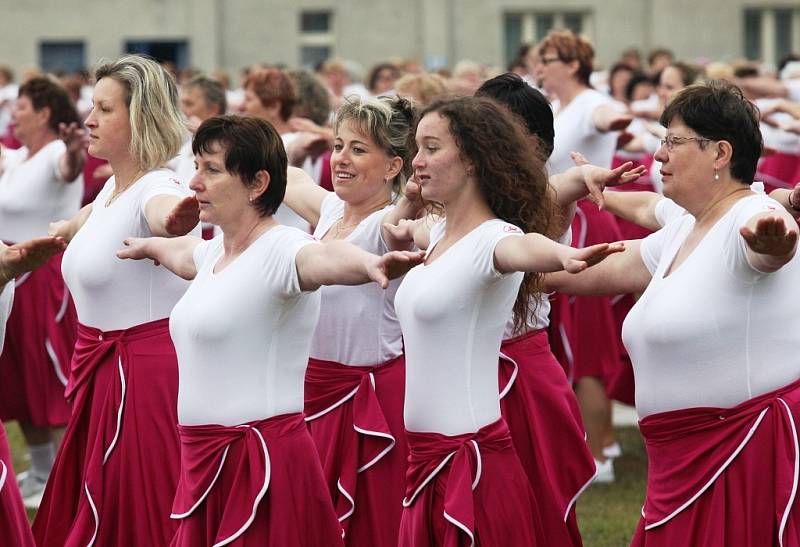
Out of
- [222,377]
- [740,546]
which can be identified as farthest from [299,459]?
[740,546]

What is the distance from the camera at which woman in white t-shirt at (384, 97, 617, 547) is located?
4.32m

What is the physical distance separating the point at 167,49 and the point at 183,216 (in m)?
24.4

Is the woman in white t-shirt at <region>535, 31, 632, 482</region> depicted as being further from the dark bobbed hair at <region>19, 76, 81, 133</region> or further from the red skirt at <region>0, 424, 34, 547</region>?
the red skirt at <region>0, 424, 34, 547</region>

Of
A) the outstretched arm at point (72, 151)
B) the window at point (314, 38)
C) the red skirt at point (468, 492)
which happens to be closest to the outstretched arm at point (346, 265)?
the red skirt at point (468, 492)

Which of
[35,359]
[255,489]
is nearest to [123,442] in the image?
[255,489]

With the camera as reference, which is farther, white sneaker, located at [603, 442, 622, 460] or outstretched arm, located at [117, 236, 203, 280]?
white sneaker, located at [603, 442, 622, 460]

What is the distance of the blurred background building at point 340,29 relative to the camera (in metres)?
28.4

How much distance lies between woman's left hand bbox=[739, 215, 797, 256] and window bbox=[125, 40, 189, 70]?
83.2 feet

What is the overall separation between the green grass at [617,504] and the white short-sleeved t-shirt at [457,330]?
223cm

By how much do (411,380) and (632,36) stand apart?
2563 centimetres

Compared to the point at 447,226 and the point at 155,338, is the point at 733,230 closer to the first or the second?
the point at 447,226

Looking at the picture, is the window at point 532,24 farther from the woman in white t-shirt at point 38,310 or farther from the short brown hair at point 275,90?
the woman in white t-shirt at point 38,310

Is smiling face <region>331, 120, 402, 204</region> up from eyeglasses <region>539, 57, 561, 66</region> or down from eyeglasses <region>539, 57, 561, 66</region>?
down

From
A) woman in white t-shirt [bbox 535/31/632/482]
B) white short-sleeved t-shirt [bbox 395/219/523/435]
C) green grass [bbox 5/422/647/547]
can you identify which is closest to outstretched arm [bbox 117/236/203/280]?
white short-sleeved t-shirt [bbox 395/219/523/435]
